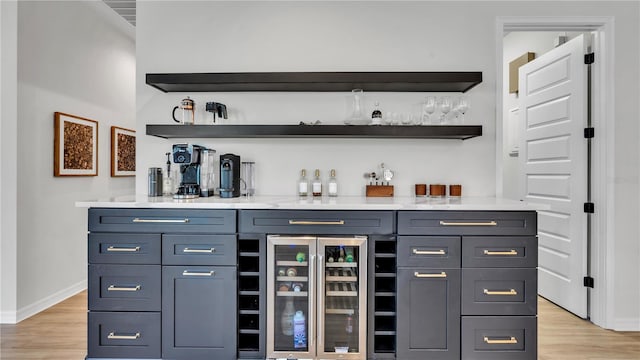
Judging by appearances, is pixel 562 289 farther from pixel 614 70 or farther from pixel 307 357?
pixel 307 357

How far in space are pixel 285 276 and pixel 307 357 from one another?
19.1 inches

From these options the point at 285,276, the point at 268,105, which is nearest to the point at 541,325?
the point at 285,276

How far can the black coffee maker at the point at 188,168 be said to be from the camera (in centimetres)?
258

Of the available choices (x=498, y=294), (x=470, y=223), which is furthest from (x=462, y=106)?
(x=498, y=294)

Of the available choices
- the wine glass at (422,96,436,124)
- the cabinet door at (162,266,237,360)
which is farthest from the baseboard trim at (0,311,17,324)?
the wine glass at (422,96,436,124)

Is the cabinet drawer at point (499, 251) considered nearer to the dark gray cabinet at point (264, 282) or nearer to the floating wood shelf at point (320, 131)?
the dark gray cabinet at point (264, 282)

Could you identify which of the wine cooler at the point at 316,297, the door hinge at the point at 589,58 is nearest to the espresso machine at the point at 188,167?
the wine cooler at the point at 316,297

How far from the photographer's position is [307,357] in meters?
2.23

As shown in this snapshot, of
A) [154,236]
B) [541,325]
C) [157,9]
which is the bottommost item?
[541,325]

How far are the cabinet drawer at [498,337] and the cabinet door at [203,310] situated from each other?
1360 millimetres

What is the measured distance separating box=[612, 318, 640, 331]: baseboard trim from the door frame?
0.12 ft

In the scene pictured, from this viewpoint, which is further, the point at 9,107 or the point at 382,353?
the point at 9,107

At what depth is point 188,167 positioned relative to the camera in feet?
8.65

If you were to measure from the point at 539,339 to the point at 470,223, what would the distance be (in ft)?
3.97
